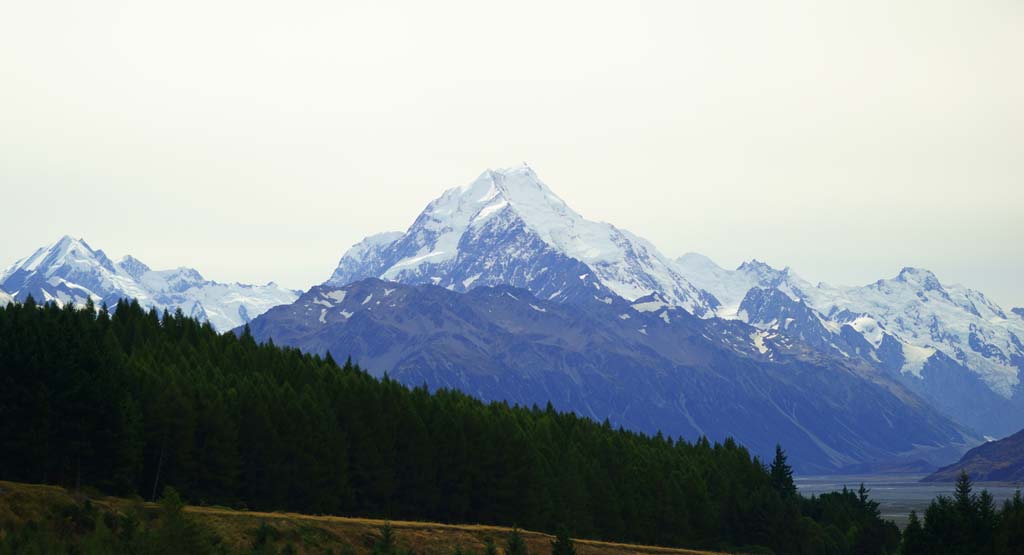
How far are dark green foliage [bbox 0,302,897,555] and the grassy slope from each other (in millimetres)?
11036

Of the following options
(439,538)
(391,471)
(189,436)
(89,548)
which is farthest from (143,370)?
(89,548)

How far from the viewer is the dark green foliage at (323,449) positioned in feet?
327

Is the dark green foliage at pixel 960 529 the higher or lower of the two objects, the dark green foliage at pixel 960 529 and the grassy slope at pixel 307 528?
the higher

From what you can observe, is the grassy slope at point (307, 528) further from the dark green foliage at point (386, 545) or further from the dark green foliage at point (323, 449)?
the dark green foliage at point (323, 449)

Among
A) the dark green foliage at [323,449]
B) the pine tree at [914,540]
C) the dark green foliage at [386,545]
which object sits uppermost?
the dark green foliage at [323,449]

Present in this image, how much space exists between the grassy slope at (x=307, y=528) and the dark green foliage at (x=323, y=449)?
11.0 m

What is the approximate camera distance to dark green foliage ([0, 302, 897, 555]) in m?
99.7

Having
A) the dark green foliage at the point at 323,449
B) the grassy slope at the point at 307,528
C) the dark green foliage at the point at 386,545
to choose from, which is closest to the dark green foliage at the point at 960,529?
the dark green foliage at the point at 323,449

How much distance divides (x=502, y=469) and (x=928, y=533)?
42.7 metres

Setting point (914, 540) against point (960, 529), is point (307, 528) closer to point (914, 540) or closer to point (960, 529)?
point (914, 540)

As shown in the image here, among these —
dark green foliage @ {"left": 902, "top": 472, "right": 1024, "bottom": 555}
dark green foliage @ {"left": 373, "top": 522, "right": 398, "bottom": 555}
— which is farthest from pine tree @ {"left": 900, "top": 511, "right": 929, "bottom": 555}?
dark green foliage @ {"left": 373, "top": 522, "right": 398, "bottom": 555}

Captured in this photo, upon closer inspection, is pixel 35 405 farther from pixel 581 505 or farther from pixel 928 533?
pixel 928 533

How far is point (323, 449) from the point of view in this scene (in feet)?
399

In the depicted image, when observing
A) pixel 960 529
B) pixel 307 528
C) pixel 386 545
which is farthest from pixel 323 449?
pixel 960 529
